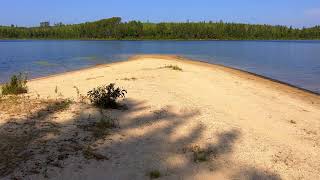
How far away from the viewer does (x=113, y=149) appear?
7.30 meters

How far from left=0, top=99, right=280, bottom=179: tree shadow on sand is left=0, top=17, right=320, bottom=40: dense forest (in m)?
149

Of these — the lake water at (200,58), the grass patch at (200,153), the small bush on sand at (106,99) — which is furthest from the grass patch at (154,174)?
the lake water at (200,58)

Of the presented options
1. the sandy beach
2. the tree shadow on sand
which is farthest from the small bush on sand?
the tree shadow on sand

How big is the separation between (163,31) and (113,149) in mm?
154831

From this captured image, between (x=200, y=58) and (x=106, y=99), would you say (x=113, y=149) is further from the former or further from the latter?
(x=200, y=58)

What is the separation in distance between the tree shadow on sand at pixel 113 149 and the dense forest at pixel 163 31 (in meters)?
149

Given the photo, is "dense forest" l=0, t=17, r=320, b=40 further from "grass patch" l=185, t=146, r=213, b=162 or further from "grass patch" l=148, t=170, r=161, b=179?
"grass patch" l=148, t=170, r=161, b=179

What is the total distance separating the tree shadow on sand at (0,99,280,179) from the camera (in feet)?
21.0

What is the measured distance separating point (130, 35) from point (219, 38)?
32.5 metres

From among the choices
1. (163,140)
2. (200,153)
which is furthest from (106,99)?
(200,153)

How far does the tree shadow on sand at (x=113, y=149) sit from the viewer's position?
6.39 meters

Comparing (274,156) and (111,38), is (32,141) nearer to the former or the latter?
(274,156)

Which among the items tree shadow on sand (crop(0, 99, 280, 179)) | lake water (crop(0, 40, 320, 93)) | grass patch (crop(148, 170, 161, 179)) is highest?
tree shadow on sand (crop(0, 99, 280, 179))

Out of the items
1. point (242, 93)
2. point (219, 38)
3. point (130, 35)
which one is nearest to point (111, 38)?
point (130, 35)
